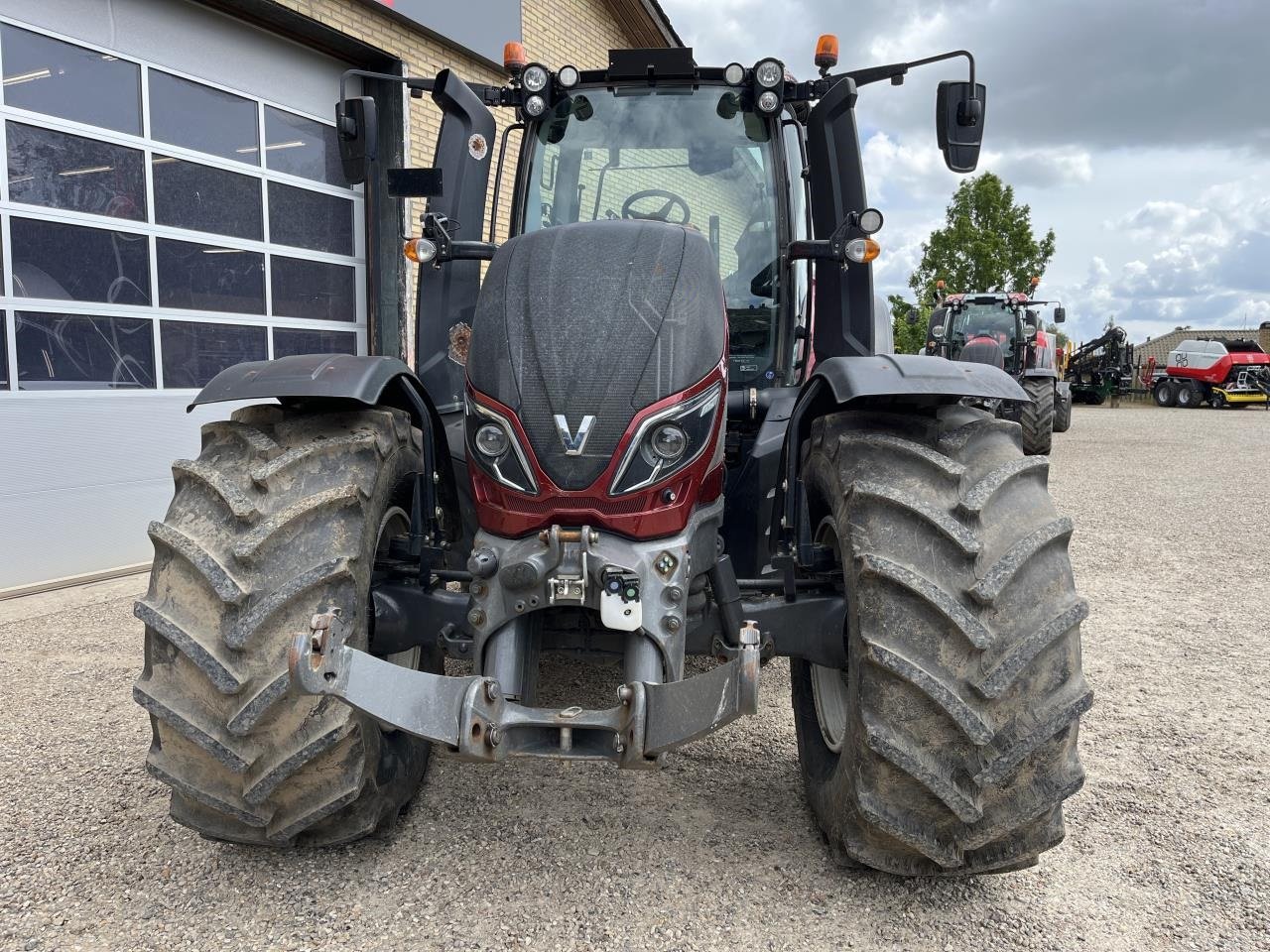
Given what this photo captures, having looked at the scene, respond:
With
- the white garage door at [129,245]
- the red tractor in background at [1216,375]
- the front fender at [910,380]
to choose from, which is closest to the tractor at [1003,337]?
the red tractor in background at [1216,375]

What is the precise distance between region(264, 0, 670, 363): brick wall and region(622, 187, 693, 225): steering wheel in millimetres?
692

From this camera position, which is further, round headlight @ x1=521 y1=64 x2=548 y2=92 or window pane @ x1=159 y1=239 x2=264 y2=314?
window pane @ x1=159 y1=239 x2=264 y2=314

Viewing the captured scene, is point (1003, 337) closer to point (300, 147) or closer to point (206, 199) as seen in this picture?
point (300, 147)

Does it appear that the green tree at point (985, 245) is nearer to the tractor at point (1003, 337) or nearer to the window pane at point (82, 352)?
the tractor at point (1003, 337)

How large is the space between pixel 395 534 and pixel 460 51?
698cm

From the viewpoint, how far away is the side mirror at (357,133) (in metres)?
3.10

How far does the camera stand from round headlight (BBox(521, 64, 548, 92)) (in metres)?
3.27

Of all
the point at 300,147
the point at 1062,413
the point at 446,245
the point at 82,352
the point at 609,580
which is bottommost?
the point at 1062,413

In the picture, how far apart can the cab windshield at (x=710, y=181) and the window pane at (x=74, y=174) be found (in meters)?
3.81

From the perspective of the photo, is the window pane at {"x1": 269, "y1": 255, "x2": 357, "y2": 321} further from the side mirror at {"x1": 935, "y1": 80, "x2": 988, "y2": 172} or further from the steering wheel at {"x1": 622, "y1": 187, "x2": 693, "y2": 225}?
the side mirror at {"x1": 935, "y1": 80, "x2": 988, "y2": 172}

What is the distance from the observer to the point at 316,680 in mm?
1744

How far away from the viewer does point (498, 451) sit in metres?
2.21

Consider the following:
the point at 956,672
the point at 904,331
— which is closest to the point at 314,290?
the point at 956,672

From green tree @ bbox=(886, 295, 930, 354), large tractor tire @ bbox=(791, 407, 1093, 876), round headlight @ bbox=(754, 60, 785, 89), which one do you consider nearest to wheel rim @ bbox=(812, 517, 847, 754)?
large tractor tire @ bbox=(791, 407, 1093, 876)
